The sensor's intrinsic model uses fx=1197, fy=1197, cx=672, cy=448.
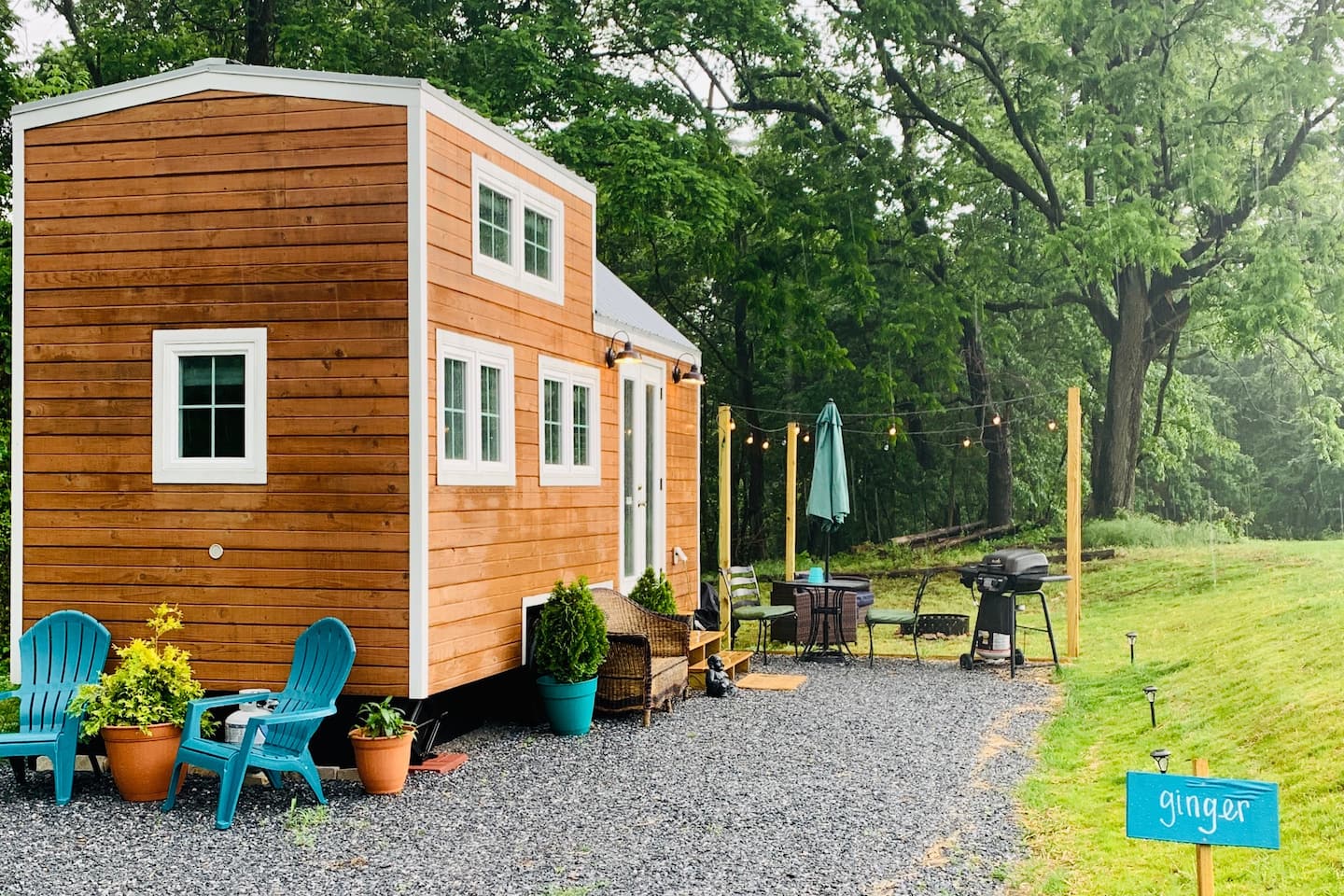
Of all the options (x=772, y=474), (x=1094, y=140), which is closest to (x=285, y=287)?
(x=1094, y=140)

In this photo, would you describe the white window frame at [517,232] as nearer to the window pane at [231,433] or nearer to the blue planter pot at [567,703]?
the window pane at [231,433]

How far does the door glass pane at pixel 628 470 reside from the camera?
10023 mm

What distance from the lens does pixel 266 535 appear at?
6.74 m

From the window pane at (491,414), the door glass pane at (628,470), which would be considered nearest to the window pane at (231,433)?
the window pane at (491,414)

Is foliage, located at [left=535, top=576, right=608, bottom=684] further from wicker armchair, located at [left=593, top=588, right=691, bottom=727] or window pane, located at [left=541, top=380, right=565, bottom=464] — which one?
window pane, located at [left=541, top=380, right=565, bottom=464]

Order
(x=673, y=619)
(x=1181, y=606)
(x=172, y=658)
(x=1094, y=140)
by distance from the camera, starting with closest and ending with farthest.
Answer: (x=172, y=658), (x=673, y=619), (x=1181, y=606), (x=1094, y=140)

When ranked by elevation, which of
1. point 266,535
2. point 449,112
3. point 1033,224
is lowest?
point 266,535

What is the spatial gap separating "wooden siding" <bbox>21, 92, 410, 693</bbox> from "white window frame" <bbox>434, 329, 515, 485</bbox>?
27cm

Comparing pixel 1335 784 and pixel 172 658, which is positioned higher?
pixel 172 658

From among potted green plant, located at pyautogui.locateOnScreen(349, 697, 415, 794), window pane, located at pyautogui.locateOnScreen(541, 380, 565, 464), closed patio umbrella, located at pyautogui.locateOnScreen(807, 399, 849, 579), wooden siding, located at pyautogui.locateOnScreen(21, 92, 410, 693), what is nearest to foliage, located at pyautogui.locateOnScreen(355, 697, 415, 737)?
potted green plant, located at pyautogui.locateOnScreen(349, 697, 415, 794)

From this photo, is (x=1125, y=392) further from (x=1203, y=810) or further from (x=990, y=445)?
(x=1203, y=810)

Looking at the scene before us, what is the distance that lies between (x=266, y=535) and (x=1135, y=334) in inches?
618

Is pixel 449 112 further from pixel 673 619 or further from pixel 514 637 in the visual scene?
pixel 673 619

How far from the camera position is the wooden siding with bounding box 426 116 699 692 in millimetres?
6812
